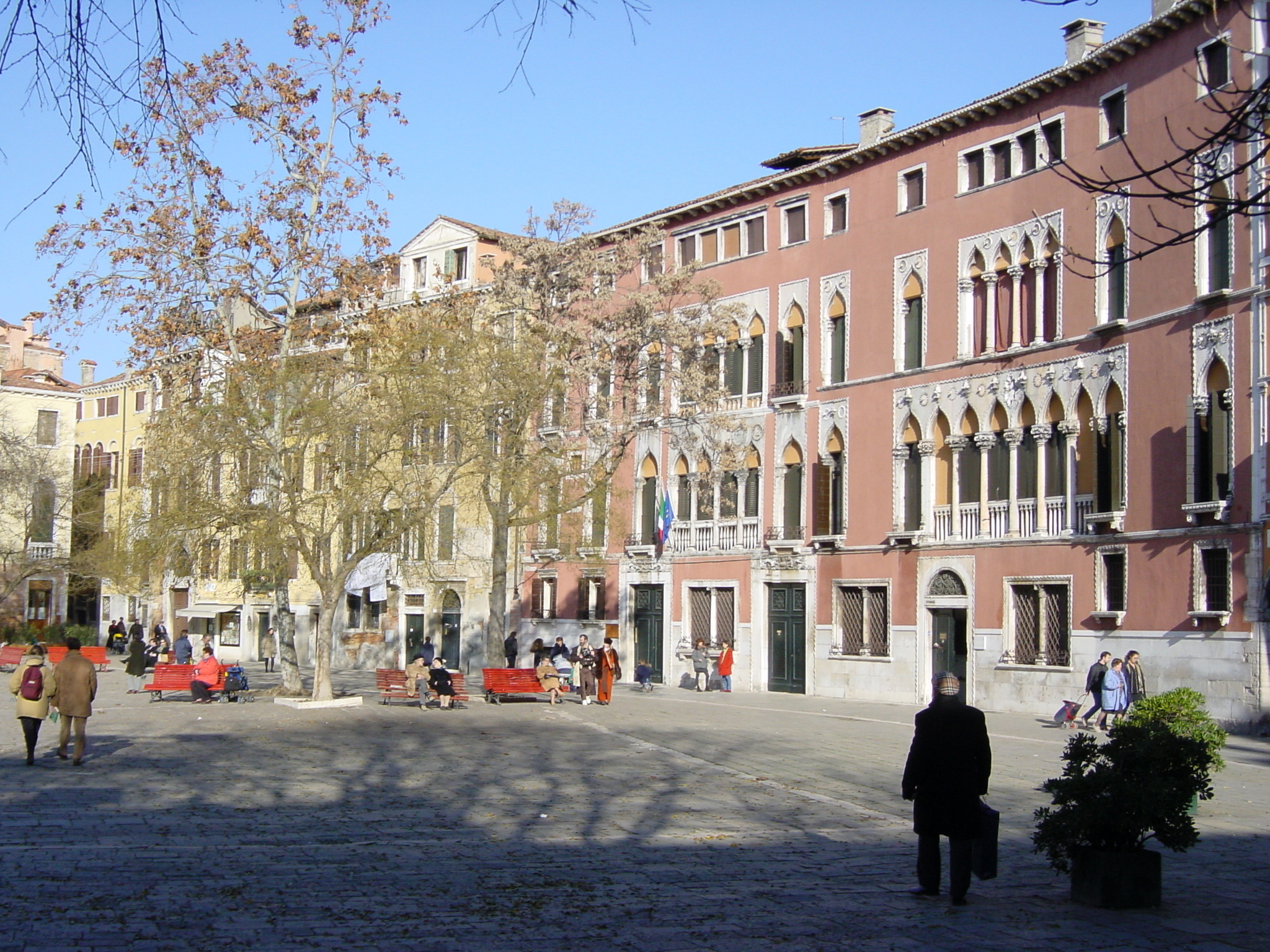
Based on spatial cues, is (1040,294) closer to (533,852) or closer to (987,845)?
(533,852)

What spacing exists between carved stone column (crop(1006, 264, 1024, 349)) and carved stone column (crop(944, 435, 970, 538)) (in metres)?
2.63

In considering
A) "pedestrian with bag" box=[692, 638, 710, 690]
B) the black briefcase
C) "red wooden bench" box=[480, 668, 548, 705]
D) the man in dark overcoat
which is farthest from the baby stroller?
the black briefcase

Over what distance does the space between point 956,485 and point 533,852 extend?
2386 cm

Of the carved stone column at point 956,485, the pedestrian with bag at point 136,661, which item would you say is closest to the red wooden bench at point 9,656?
the pedestrian with bag at point 136,661

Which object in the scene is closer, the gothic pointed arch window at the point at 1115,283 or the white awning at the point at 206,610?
the gothic pointed arch window at the point at 1115,283

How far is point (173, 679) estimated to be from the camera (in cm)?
3025

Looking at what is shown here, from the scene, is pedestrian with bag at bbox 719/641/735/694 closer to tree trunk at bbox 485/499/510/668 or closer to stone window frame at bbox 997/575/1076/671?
tree trunk at bbox 485/499/510/668

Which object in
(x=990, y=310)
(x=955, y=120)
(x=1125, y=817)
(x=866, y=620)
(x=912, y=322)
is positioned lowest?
(x=1125, y=817)

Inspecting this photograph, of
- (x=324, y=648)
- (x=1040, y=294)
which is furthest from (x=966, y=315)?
(x=324, y=648)

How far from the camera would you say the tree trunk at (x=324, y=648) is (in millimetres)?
28281

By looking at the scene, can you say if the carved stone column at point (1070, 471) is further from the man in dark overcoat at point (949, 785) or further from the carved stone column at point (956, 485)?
the man in dark overcoat at point (949, 785)

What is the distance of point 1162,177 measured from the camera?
27.6m

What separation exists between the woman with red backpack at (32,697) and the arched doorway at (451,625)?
31.8 meters

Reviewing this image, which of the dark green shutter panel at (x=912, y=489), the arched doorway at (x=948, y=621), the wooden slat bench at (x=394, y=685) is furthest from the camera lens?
the dark green shutter panel at (x=912, y=489)
